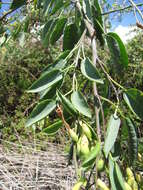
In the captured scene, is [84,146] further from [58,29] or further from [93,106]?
[58,29]

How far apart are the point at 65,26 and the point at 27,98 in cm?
299

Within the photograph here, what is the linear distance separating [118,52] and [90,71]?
0.25ft

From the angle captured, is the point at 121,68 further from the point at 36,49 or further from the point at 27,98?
the point at 36,49

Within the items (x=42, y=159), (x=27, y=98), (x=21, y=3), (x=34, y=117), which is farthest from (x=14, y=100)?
(x=34, y=117)

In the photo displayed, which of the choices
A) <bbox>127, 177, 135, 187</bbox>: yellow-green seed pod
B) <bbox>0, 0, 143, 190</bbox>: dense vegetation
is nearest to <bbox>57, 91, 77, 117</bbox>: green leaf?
<bbox>0, 0, 143, 190</bbox>: dense vegetation

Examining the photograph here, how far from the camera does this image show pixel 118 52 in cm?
48

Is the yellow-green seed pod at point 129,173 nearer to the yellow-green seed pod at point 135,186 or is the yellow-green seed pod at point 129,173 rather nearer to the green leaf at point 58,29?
the yellow-green seed pod at point 135,186

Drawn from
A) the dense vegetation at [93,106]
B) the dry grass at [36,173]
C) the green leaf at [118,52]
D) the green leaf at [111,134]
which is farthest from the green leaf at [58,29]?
the dry grass at [36,173]

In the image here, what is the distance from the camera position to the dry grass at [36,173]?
1.64 m

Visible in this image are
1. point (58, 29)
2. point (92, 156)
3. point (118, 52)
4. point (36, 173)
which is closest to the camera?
point (92, 156)

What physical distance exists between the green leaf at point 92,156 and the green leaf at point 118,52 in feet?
0.53

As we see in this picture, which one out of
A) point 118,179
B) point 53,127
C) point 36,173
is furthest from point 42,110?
point 36,173

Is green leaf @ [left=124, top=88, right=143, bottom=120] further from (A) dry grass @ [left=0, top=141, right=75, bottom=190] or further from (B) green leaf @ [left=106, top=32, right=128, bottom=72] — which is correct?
(A) dry grass @ [left=0, top=141, right=75, bottom=190]

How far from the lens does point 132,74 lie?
3.55 metres
